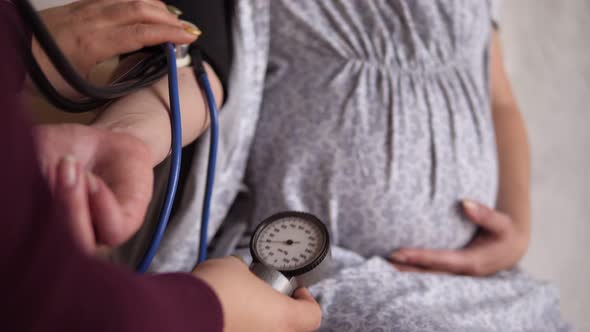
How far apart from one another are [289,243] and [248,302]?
10 centimetres

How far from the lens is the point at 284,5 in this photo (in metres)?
0.79

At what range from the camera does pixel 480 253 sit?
2.78 ft

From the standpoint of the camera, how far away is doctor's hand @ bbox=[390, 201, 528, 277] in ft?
2.60

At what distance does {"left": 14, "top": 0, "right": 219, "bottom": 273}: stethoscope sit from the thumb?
0.14m

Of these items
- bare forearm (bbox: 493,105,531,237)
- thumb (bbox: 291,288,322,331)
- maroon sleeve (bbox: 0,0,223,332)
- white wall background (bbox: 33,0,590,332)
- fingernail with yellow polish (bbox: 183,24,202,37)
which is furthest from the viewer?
white wall background (bbox: 33,0,590,332)

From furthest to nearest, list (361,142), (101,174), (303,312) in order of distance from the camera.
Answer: (361,142), (303,312), (101,174)

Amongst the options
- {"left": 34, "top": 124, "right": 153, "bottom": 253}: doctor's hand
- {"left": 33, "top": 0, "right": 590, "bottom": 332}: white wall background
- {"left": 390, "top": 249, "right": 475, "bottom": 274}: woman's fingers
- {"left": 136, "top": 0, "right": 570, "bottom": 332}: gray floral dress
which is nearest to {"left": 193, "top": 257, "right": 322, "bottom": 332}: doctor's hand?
{"left": 34, "top": 124, "right": 153, "bottom": 253}: doctor's hand

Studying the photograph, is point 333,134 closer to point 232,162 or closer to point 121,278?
point 232,162

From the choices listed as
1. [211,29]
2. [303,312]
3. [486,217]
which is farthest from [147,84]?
[486,217]

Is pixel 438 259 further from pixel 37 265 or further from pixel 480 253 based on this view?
pixel 37 265

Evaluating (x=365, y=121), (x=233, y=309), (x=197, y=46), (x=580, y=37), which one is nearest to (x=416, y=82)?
(x=365, y=121)

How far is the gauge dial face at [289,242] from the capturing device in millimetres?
499

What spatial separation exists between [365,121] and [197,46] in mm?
289

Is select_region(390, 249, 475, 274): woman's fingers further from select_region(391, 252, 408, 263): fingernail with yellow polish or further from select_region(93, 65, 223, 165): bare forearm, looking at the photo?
select_region(93, 65, 223, 165): bare forearm
